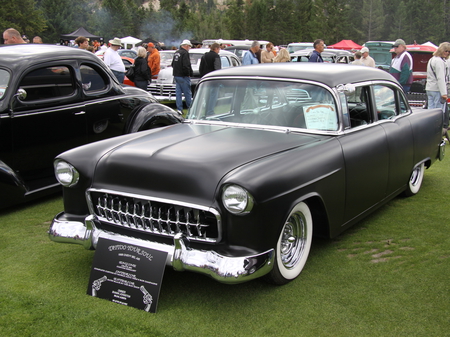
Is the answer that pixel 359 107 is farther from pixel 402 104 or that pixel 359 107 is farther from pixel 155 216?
pixel 155 216

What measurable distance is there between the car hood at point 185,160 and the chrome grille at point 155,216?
0.08m

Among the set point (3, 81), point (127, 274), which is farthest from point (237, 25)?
point (127, 274)

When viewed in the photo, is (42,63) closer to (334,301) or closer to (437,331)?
(334,301)

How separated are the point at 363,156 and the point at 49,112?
3436 millimetres

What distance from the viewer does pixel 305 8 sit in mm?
85438

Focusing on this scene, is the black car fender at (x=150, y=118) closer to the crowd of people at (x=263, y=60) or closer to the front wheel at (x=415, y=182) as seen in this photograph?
the crowd of people at (x=263, y=60)

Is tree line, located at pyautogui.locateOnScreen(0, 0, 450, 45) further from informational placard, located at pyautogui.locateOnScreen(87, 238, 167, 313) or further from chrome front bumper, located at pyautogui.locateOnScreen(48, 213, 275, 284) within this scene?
chrome front bumper, located at pyautogui.locateOnScreen(48, 213, 275, 284)

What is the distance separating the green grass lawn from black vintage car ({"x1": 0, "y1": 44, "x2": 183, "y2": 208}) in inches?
35.2

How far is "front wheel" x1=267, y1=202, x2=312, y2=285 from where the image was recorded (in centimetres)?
344

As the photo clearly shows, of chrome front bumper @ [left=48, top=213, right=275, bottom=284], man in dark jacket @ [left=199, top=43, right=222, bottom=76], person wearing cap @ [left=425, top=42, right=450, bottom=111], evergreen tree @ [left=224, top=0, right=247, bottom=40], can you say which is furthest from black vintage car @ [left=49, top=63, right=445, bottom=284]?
evergreen tree @ [left=224, top=0, right=247, bottom=40]

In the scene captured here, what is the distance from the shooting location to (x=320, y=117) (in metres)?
4.10

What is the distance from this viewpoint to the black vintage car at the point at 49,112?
5039 millimetres

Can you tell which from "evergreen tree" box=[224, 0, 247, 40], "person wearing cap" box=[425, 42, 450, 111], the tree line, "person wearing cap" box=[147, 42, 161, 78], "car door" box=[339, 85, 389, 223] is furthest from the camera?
"evergreen tree" box=[224, 0, 247, 40]

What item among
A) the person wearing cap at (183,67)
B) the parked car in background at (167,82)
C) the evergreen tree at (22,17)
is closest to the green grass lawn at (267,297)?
the person wearing cap at (183,67)
